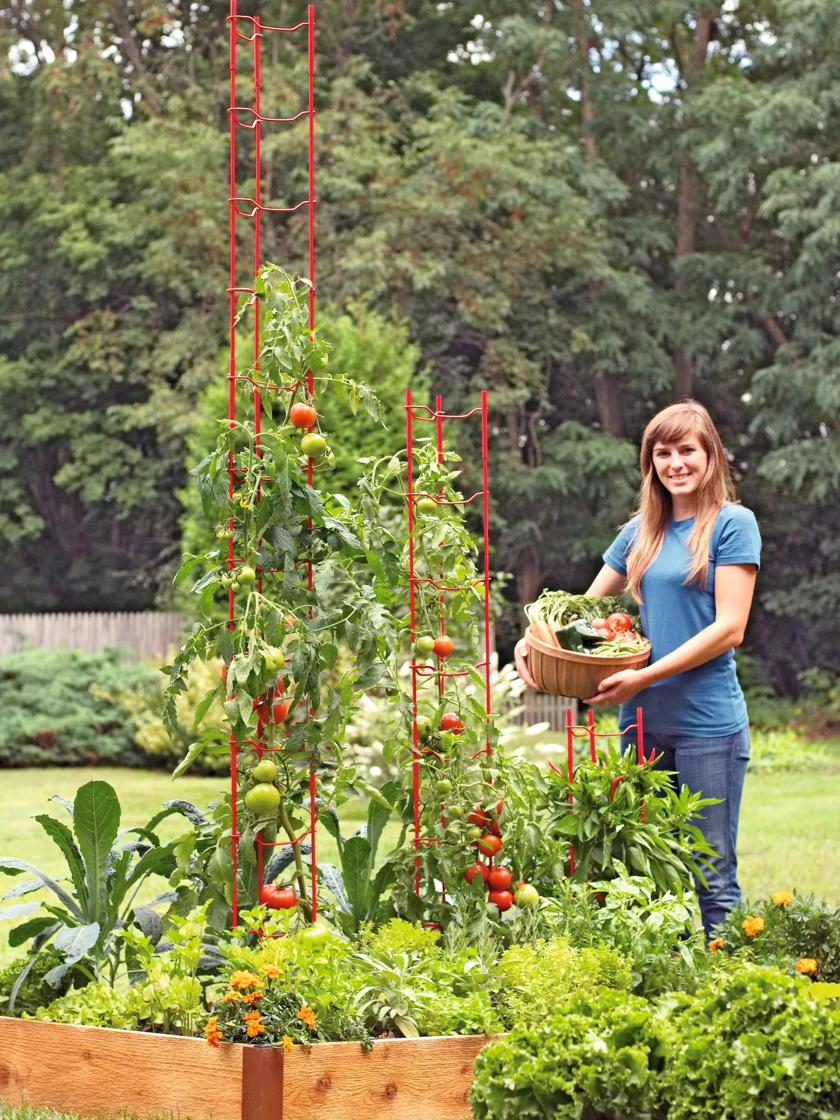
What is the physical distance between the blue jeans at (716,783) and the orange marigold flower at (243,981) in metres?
1.40

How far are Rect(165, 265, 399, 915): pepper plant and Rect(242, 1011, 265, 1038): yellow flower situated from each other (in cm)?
60

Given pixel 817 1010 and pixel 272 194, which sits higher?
pixel 272 194

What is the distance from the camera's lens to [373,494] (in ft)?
13.1

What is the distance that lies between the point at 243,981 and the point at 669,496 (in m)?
1.86

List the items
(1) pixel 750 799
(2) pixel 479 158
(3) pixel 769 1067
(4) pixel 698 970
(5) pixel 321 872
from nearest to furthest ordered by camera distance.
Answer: (3) pixel 769 1067 < (4) pixel 698 970 < (5) pixel 321 872 < (1) pixel 750 799 < (2) pixel 479 158

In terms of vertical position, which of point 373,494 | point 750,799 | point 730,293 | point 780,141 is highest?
point 780,141

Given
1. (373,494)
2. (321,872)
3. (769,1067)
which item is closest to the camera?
(769,1067)

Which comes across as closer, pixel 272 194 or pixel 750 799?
pixel 750 799

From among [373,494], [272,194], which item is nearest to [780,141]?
[272,194]

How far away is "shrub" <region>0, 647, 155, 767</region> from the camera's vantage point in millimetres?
12938

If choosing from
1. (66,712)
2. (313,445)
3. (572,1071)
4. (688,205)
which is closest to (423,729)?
(313,445)

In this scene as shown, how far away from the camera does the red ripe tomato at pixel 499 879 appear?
396 cm

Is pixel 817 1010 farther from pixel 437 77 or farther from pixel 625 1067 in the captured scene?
pixel 437 77

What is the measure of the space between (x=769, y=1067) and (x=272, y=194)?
17.5 metres
